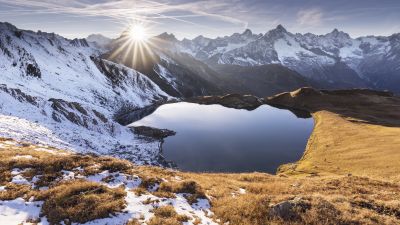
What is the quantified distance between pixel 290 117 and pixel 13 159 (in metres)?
118

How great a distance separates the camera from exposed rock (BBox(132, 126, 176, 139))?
105312mm

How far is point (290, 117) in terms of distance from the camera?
431 ft

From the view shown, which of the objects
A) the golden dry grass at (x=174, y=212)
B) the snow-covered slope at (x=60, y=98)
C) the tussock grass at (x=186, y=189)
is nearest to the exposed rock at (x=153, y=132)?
the snow-covered slope at (x=60, y=98)

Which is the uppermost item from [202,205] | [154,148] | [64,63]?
[64,63]

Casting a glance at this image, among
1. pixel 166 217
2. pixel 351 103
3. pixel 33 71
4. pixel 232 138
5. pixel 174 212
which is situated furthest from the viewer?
pixel 351 103

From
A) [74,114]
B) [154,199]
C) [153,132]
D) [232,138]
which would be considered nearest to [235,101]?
[153,132]

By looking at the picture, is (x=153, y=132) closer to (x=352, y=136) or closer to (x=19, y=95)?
(x=19, y=95)

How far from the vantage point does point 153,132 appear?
108m

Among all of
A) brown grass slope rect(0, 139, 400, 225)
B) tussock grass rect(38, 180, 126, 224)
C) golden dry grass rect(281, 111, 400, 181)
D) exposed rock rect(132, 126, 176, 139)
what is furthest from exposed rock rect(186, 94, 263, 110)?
tussock grass rect(38, 180, 126, 224)

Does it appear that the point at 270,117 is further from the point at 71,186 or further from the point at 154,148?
the point at 71,186

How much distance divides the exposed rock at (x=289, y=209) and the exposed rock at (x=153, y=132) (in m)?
87.9

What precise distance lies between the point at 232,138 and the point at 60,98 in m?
59.0

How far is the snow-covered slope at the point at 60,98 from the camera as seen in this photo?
75000 millimetres

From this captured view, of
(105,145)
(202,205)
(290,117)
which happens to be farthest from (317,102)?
(202,205)
